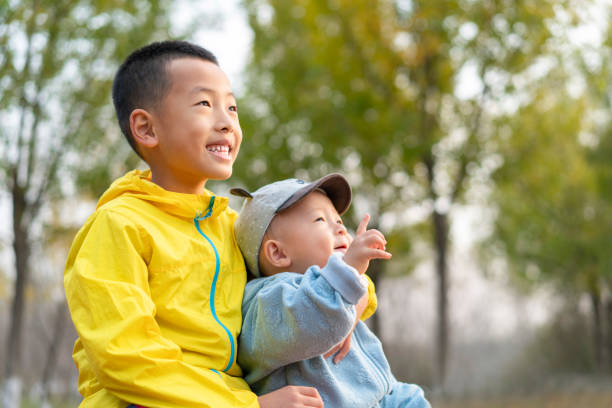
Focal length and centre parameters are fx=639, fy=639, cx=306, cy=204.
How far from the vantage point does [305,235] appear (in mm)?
2090

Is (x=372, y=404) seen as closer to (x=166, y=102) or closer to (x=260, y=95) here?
(x=166, y=102)

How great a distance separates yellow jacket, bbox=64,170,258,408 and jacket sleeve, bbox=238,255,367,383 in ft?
0.35

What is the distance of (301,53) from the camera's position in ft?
31.5

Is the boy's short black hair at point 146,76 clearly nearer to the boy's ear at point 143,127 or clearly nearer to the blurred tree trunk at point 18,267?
the boy's ear at point 143,127

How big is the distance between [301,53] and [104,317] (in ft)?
27.4

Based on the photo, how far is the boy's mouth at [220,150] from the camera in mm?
2051

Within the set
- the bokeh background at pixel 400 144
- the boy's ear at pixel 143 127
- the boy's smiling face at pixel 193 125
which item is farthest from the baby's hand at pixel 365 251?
the bokeh background at pixel 400 144

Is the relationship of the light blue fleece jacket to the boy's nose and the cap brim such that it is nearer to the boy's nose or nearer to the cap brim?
the cap brim

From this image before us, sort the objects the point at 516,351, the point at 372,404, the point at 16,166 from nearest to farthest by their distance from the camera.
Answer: the point at 372,404 < the point at 16,166 < the point at 516,351

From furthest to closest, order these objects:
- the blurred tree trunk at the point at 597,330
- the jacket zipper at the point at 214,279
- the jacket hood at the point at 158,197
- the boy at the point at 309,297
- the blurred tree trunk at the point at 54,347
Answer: the blurred tree trunk at the point at 597,330 < the blurred tree trunk at the point at 54,347 < the jacket hood at the point at 158,197 < the jacket zipper at the point at 214,279 < the boy at the point at 309,297

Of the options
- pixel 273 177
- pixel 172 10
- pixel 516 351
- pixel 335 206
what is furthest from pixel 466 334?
pixel 335 206

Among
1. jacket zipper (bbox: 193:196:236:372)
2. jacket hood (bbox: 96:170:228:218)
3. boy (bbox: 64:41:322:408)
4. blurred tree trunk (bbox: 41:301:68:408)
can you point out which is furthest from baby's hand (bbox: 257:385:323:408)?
blurred tree trunk (bbox: 41:301:68:408)

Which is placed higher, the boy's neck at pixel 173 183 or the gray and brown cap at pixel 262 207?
the boy's neck at pixel 173 183

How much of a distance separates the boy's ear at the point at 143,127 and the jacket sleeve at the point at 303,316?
61cm
